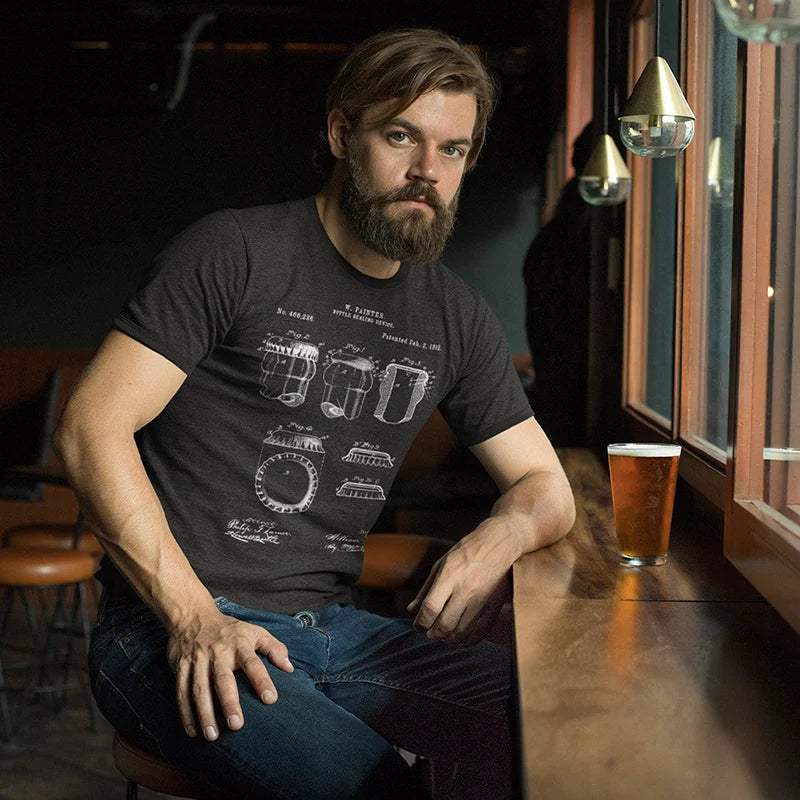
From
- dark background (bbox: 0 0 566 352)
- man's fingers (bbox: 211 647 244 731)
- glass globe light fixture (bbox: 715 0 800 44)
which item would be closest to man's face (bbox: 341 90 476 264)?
man's fingers (bbox: 211 647 244 731)

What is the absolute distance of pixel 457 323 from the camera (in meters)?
1.80

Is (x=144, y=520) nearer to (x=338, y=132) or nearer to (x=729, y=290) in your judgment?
(x=338, y=132)

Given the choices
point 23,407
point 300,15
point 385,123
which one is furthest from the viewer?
point 23,407

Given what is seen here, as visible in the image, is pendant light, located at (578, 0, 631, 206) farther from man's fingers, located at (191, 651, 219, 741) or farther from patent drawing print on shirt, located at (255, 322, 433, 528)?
man's fingers, located at (191, 651, 219, 741)

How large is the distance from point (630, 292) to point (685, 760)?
94.5 inches

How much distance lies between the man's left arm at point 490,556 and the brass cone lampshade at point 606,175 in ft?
3.54

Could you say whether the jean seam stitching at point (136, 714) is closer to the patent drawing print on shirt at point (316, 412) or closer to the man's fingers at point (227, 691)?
the man's fingers at point (227, 691)

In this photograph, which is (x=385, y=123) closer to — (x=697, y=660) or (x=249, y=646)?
(x=249, y=646)

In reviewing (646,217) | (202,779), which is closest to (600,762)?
(202,779)

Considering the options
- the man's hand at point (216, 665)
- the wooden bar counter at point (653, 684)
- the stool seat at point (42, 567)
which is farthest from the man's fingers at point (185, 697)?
the stool seat at point (42, 567)

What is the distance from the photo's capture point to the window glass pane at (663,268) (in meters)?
2.36

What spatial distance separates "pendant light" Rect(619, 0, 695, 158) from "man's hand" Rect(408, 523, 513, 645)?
0.63 m

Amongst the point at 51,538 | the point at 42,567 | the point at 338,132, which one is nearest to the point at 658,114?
the point at 338,132

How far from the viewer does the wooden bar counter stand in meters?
0.67
